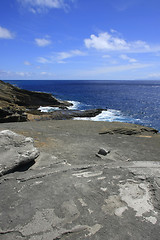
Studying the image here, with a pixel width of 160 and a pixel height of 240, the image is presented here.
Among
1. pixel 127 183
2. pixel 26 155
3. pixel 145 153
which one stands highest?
pixel 26 155

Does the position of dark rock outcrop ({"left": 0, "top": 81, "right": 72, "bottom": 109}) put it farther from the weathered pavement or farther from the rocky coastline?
the weathered pavement

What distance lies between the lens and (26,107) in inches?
1457

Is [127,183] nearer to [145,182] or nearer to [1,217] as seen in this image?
[145,182]

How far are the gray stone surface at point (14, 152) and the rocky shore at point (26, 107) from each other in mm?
13839

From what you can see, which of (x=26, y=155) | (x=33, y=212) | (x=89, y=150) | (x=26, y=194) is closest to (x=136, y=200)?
(x=33, y=212)

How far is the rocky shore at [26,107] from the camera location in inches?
860

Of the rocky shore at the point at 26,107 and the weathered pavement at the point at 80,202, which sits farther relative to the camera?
the rocky shore at the point at 26,107

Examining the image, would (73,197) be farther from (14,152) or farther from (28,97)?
(28,97)

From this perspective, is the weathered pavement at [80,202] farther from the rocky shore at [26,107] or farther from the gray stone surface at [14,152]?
the rocky shore at [26,107]

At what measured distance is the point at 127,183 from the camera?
6078 millimetres

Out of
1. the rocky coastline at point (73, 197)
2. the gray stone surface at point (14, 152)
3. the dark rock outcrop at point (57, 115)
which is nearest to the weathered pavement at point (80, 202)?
the rocky coastline at point (73, 197)

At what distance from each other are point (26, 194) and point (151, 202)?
3.78 metres

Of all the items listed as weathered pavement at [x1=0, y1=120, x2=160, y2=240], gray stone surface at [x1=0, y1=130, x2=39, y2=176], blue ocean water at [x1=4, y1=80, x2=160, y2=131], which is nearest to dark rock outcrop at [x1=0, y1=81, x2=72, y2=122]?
blue ocean water at [x1=4, y1=80, x2=160, y2=131]

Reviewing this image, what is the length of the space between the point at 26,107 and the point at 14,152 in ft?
103
